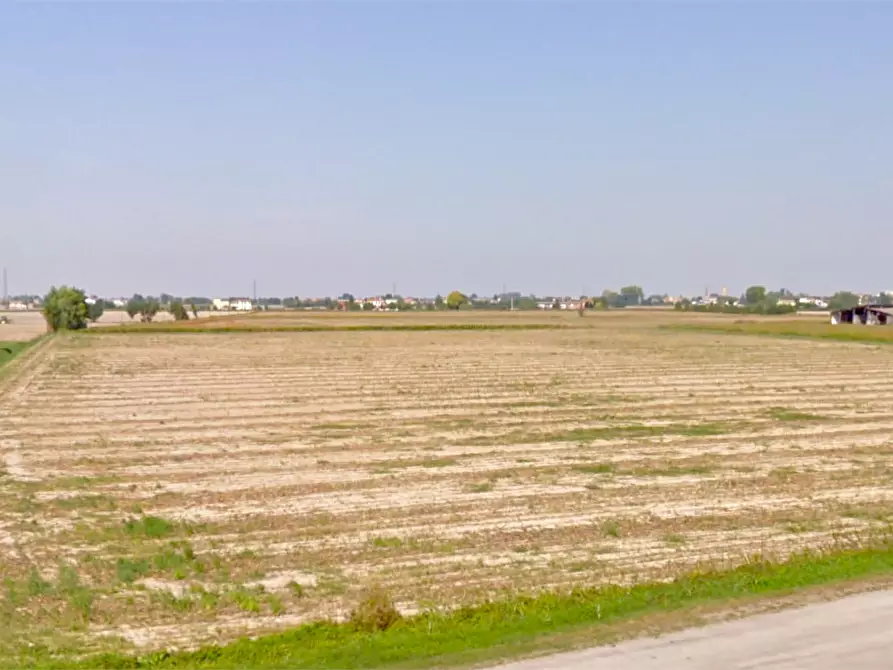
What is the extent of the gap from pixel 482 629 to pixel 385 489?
24.8 ft

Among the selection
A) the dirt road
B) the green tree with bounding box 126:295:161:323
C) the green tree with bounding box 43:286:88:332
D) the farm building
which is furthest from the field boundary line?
the green tree with bounding box 126:295:161:323

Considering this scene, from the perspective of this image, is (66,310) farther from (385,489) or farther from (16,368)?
(385,489)

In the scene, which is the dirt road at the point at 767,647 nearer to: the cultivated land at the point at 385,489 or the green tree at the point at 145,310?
the cultivated land at the point at 385,489

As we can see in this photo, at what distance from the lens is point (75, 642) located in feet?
29.0

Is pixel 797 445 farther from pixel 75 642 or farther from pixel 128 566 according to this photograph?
pixel 75 642

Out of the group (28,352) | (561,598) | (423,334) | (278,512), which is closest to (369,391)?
(278,512)

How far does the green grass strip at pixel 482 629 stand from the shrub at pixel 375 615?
0.30 ft

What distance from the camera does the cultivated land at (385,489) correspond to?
1055cm

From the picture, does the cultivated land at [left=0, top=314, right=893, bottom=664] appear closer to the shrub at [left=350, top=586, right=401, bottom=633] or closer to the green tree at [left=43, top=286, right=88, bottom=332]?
Result: the shrub at [left=350, top=586, right=401, bottom=633]

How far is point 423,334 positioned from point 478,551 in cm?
6395

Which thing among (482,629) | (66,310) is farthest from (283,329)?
(482,629)

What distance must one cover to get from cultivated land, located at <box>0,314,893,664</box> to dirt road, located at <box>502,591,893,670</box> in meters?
2.42

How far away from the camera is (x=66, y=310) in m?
93.3

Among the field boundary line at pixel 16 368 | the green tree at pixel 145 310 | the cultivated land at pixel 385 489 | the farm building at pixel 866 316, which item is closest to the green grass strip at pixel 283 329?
the field boundary line at pixel 16 368
